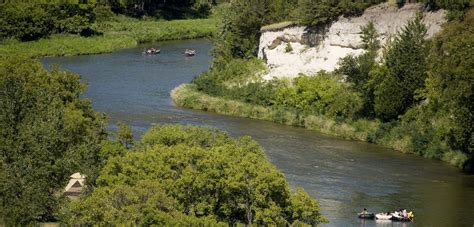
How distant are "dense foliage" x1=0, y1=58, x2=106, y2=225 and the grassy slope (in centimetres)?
4517

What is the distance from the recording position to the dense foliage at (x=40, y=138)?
51.1 meters

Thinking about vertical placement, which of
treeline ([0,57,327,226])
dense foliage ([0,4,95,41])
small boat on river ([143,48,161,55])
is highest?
treeline ([0,57,327,226])

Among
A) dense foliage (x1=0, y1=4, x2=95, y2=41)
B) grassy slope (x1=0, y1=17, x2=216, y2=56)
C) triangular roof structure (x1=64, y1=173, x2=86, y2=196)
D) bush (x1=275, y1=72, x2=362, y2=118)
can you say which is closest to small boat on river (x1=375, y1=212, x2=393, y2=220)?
triangular roof structure (x1=64, y1=173, x2=86, y2=196)

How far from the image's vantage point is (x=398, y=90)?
78625 millimetres

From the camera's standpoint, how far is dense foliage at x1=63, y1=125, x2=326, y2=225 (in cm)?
4422

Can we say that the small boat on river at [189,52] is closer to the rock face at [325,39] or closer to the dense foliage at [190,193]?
the rock face at [325,39]

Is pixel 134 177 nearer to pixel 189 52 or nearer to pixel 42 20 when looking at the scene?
pixel 189 52

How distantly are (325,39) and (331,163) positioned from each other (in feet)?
71.6

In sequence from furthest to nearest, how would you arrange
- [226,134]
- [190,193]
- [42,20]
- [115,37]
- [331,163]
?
[115,37]
[42,20]
[331,163]
[226,134]
[190,193]

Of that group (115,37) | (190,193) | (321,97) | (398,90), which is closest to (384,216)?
(190,193)

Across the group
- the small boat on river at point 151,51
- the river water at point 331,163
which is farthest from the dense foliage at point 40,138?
the small boat on river at point 151,51

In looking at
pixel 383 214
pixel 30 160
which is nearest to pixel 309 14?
pixel 383 214

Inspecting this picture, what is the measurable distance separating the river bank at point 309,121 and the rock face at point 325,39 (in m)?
5.56

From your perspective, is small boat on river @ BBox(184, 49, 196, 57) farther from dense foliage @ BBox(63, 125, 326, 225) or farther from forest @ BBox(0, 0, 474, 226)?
dense foliage @ BBox(63, 125, 326, 225)
